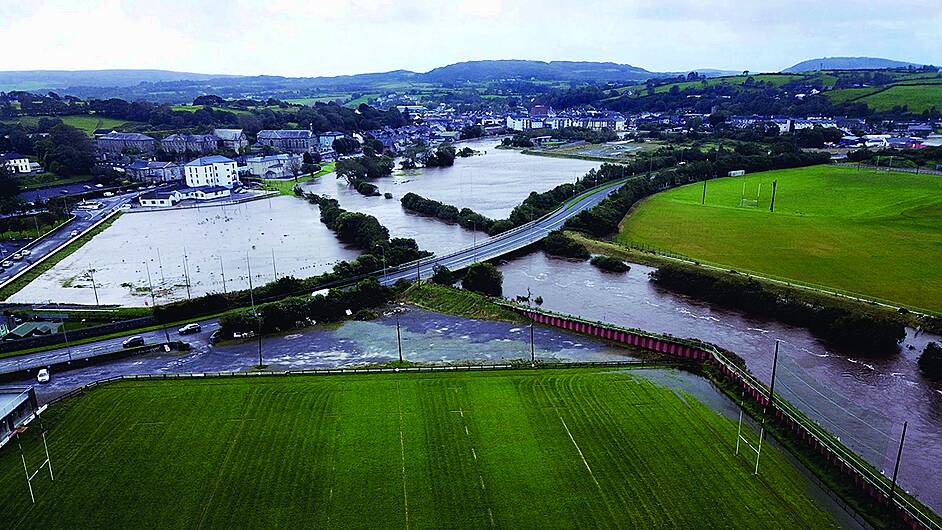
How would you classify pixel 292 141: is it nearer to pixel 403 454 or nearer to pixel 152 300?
pixel 152 300

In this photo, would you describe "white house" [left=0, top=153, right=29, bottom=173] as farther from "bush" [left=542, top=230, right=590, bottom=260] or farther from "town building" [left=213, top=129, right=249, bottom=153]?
"bush" [left=542, top=230, right=590, bottom=260]

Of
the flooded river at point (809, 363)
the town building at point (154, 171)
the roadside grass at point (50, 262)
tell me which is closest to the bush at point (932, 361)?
the flooded river at point (809, 363)

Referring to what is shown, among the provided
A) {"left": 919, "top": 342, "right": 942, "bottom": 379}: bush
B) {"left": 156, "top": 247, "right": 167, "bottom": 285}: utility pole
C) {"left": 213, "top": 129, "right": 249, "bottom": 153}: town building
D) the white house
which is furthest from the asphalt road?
{"left": 213, "top": 129, "right": 249, "bottom": 153}: town building

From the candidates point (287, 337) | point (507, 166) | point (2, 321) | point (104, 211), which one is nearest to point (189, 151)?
point (104, 211)

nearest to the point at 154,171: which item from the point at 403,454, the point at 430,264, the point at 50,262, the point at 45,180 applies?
the point at 45,180

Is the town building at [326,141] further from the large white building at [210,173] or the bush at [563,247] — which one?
the bush at [563,247]


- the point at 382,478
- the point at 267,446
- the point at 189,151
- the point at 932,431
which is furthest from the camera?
the point at 189,151

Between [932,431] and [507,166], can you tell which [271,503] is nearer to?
[932,431]
